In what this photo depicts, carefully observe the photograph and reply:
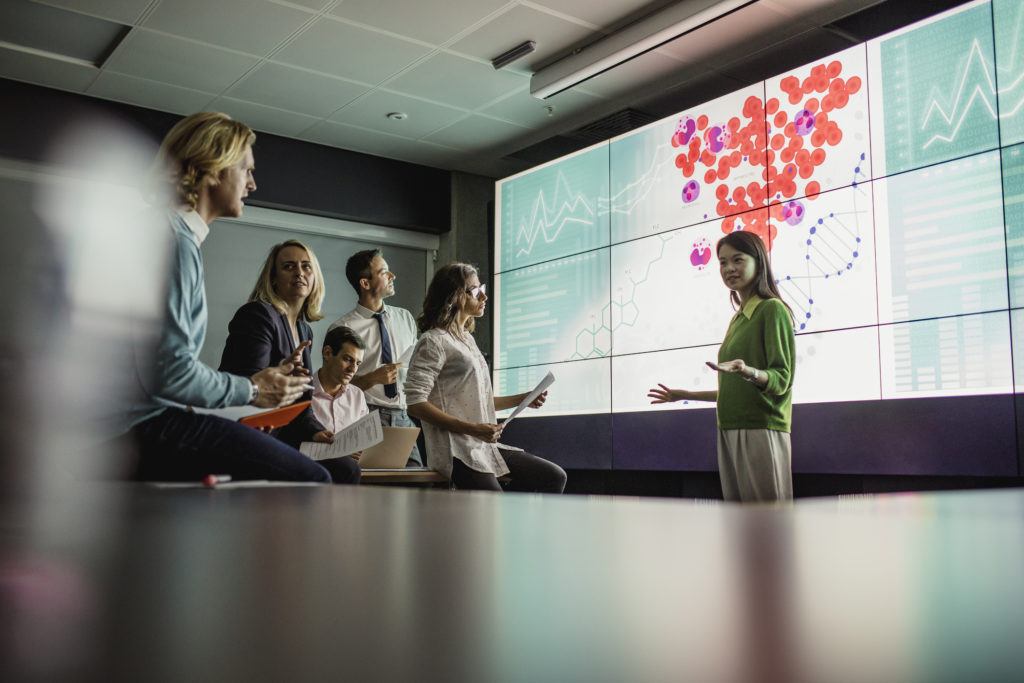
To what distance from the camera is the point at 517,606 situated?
0.13 meters

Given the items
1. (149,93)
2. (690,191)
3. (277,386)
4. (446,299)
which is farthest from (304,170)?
(277,386)

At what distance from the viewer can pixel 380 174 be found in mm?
5984

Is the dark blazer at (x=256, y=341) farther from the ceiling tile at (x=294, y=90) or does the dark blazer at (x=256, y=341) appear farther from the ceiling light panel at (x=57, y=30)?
the ceiling tile at (x=294, y=90)

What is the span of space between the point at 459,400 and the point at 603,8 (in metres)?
2.29

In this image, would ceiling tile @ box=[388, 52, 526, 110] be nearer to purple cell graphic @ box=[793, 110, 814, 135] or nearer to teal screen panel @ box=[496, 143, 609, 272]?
teal screen panel @ box=[496, 143, 609, 272]

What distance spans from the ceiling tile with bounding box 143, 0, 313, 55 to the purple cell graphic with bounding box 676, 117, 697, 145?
1.94 metres

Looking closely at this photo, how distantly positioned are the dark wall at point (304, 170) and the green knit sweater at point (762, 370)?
3721mm

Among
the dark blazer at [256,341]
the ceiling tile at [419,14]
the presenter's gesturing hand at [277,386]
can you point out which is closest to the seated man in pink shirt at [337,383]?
the dark blazer at [256,341]

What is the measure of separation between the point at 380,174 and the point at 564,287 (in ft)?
5.81

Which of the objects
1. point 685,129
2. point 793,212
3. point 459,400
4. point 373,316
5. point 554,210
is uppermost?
point 685,129

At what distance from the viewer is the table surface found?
3.7 inches

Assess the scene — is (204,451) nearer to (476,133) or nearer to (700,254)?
(700,254)

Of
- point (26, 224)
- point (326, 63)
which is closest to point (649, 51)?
point (326, 63)

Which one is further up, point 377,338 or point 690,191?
point 690,191
